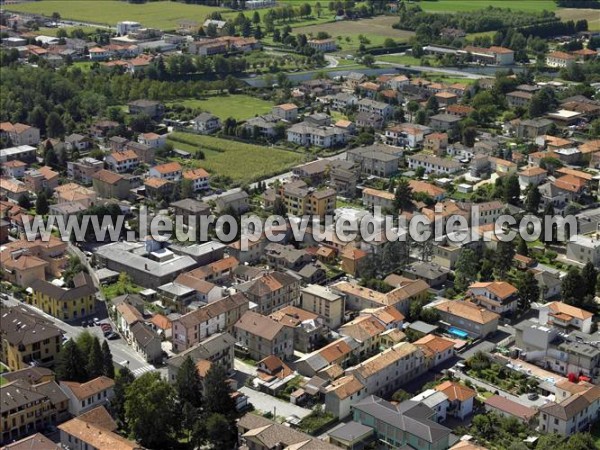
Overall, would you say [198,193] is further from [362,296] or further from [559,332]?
[559,332]

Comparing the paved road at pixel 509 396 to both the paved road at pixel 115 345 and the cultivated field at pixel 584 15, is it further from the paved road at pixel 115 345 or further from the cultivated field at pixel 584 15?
the cultivated field at pixel 584 15

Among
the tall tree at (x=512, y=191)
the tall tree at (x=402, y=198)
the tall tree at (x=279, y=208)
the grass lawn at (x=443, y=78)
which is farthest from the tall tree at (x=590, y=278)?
the grass lawn at (x=443, y=78)

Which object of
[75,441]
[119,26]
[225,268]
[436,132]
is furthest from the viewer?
[119,26]

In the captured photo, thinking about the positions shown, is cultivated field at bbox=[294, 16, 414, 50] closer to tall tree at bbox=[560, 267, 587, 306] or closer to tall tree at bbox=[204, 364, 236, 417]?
tall tree at bbox=[560, 267, 587, 306]

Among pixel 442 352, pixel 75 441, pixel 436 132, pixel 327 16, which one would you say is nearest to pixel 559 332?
pixel 442 352

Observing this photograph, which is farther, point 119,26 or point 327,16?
point 327,16

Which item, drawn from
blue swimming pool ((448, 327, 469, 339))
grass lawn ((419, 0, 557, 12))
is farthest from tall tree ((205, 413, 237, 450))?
grass lawn ((419, 0, 557, 12))

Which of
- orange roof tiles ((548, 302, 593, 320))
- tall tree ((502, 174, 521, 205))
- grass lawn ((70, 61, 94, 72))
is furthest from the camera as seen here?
grass lawn ((70, 61, 94, 72))
